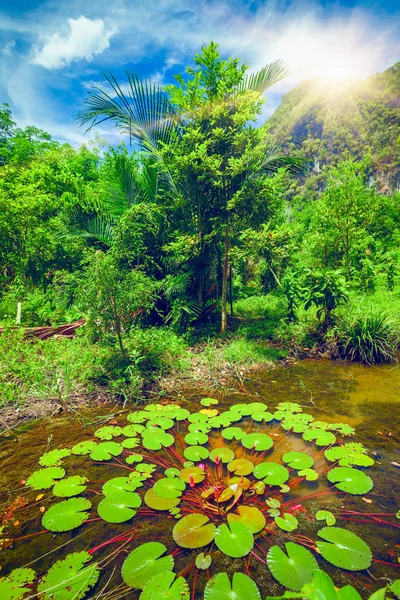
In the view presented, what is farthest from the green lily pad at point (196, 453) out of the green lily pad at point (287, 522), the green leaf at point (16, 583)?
the green leaf at point (16, 583)

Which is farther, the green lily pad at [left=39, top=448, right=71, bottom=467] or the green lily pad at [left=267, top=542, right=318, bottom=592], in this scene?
the green lily pad at [left=39, top=448, right=71, bottom=467]

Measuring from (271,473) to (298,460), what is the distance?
317mm

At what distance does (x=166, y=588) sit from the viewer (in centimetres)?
153

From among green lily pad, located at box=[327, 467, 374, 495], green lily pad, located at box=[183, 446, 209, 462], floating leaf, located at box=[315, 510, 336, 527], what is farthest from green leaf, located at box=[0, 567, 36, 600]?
green lily pad, located at box=[327, 467, 374, 495]

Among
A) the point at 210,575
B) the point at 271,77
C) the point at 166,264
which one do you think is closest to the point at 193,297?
the point at 166,264

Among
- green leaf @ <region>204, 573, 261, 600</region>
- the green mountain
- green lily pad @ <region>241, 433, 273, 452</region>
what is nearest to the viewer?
green leaf @ <region>204, 573, 261, 600</region>

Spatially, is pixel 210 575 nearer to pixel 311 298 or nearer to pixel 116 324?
pixel 116 324

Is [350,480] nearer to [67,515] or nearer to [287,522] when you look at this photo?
[287,522]

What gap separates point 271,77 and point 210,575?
23.6ft

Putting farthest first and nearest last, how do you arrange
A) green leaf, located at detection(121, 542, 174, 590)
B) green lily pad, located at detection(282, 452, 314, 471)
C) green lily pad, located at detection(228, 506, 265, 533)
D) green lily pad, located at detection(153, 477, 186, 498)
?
green lily pad, located at detection(282, 452, 314, 471) → green lily pad, located at detection(153, 477, 186, 498) → green lily pad, located at detection(228, 506, 265, 533) → green leaf, located at detection(121, 542, 174, 590)

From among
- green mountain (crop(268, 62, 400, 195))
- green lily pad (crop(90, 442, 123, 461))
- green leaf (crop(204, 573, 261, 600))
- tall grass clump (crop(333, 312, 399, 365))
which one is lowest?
green lily pad (crop(90, 442, 123, 461))

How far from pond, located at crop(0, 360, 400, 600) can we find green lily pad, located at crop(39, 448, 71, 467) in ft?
0.05

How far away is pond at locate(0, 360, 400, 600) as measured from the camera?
1.69 metres

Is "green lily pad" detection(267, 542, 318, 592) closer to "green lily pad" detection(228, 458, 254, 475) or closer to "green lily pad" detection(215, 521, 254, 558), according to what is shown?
"green lily pad" detection(215, 521, 254, 558)
